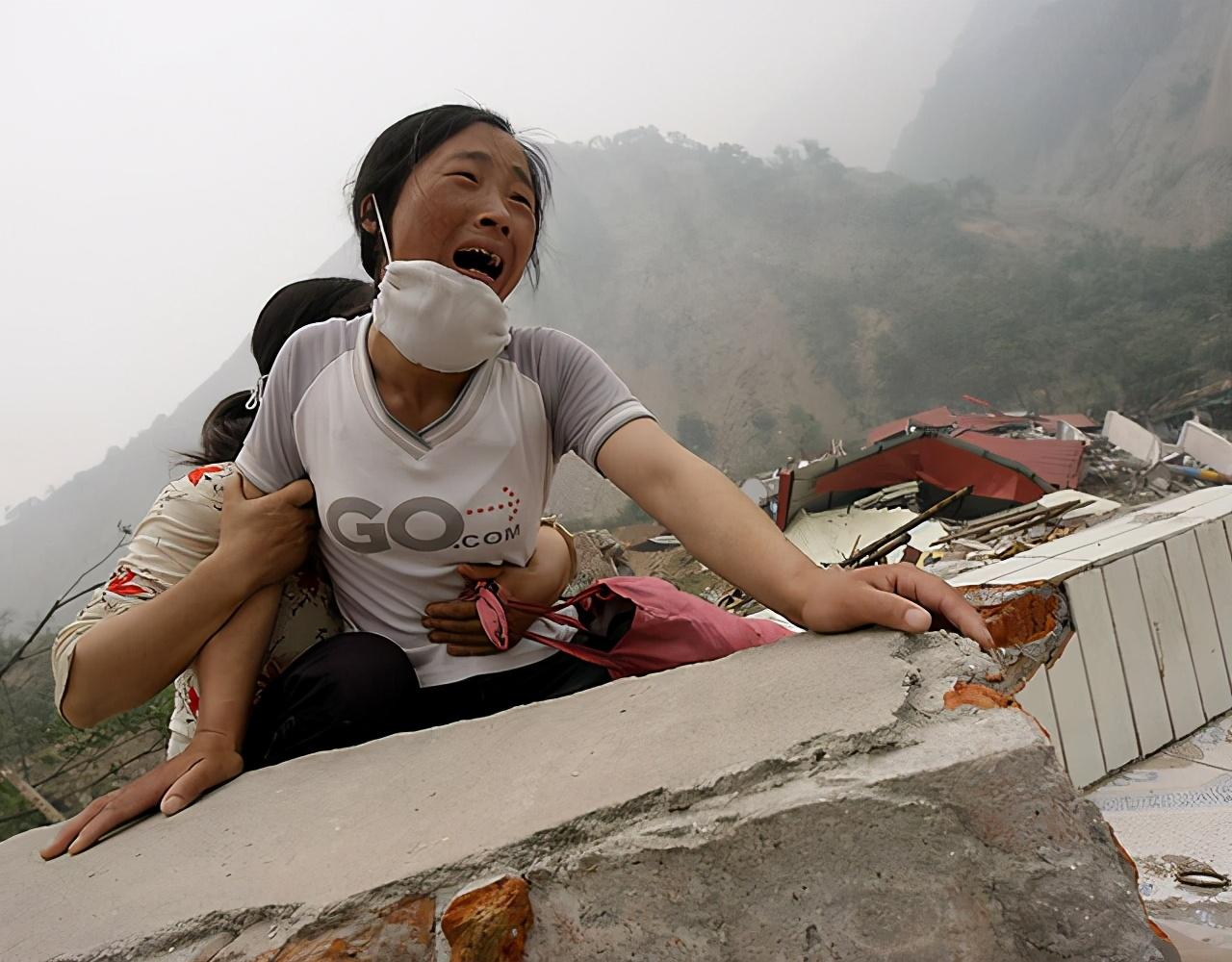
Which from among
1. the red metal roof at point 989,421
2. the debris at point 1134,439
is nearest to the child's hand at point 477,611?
the debris at point 1134,439

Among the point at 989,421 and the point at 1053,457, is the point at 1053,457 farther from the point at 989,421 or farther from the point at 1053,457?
the point at 989,421

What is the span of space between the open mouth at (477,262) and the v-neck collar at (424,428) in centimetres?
16

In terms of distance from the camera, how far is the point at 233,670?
3.37 ft

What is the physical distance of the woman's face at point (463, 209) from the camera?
3.46 feet

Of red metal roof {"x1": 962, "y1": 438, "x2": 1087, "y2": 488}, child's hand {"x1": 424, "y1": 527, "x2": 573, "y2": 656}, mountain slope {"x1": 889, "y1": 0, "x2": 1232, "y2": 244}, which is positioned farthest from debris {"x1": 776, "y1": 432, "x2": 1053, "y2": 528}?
mountain slope {"x1": 889, "y1": 0, "x2": 1232, "y2": 244}

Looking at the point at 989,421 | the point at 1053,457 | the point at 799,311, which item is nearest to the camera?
the point at 1053,457

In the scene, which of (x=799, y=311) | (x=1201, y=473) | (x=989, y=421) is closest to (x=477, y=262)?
(x=1201, y=473)

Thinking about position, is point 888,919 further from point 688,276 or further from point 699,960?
point 688,276

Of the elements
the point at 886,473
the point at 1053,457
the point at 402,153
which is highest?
the point at 402,153

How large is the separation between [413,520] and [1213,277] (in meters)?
30.2

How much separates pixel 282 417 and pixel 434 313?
11.5 inches

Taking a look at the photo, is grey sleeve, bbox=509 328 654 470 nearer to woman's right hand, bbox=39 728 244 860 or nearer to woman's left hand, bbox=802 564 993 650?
woman's left hand, bbox=802 564 993 650

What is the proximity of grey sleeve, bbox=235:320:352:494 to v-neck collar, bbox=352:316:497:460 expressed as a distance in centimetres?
9

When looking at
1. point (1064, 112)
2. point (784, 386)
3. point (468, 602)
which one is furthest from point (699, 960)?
point (1064, 112)
